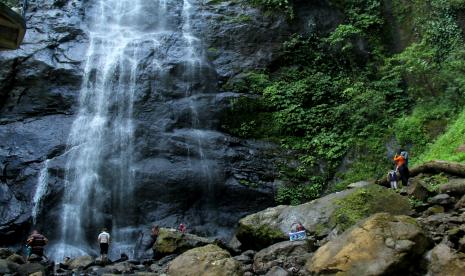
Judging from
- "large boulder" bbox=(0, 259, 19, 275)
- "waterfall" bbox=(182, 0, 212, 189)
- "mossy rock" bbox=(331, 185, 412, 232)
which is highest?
"waterfall" bbox=(182, 0, 212, 189)

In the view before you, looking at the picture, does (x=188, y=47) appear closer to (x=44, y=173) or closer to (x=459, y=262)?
(x=44, y=173)

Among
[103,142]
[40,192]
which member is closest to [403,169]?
[103,142]

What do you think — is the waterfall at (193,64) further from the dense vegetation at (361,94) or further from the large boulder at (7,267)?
the large boulder at (7,267)

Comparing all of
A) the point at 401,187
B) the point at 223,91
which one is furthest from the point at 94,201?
the point at 401,187

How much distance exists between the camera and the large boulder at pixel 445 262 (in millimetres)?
7686

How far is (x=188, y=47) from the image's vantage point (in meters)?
23.7

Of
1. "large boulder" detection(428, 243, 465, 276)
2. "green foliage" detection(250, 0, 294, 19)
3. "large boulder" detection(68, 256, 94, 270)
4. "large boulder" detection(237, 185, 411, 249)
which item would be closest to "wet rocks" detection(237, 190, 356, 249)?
"large boulder" detection(237, 185, 411, 249)

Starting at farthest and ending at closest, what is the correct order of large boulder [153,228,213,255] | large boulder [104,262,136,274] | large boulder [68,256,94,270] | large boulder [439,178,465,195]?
large boulder [153,228,213,255], large boulder [68,256,94,270], large boulder [104,262,136,274], large boulder [439,178,465,195]

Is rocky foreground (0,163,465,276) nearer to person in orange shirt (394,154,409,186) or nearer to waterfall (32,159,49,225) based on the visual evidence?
person in orange shirt (394,154,409,186)

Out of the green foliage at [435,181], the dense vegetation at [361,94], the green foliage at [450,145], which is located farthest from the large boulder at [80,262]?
the green foliage at [450,145]

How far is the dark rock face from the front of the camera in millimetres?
18094

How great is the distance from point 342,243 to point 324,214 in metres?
3.75

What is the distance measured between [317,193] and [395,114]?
4.83 metres

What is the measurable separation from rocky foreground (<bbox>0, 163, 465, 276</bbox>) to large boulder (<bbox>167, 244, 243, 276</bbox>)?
0.02 metres
